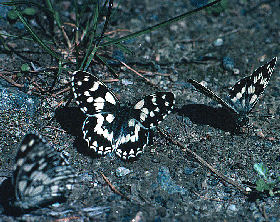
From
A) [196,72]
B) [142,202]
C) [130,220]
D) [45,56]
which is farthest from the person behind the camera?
[196,72]

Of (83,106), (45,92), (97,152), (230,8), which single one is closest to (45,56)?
(45,92)

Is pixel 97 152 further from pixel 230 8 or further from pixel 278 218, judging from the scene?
pixel 230 8

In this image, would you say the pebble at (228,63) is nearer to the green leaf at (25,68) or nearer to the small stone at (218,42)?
the small stone at (218,42)

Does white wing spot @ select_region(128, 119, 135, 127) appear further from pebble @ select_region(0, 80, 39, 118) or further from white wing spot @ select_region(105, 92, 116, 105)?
pebble @ select_region(0, 80, 39, 118)

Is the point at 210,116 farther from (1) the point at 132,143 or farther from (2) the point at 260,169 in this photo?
(1) the point at 132,143

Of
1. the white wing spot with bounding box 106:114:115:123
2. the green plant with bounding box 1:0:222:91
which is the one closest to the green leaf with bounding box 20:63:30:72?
the green plant with bounding box 1:0:222:91

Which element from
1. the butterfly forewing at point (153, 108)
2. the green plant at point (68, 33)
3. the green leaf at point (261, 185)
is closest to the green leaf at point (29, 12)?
the green plant at point (68, 33)

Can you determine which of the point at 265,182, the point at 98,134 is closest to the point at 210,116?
the point at 265,182
